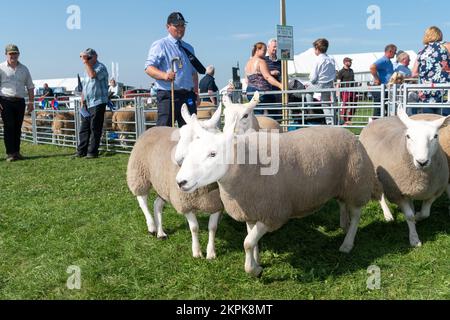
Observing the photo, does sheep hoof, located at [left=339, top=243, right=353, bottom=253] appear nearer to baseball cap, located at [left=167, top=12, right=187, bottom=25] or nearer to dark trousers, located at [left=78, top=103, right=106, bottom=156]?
baseball cap, located at [left=167, top=12, right=187, bottom=25]

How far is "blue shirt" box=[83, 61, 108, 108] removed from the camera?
8211mm

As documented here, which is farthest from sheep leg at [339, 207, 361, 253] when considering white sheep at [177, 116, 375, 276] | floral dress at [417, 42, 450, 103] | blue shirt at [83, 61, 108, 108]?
blue shirt at [83, 61, 108, 108]

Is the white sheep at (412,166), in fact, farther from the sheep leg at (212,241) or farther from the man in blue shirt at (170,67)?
the man in blue shirt at (170,67)

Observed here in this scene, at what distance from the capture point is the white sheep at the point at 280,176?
275 cm

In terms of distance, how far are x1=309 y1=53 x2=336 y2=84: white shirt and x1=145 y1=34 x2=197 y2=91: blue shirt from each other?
3.72 meters

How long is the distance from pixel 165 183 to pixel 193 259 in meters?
0.63

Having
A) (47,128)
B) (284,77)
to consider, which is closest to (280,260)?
(284,77)

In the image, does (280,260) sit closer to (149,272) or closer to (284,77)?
(149,272)

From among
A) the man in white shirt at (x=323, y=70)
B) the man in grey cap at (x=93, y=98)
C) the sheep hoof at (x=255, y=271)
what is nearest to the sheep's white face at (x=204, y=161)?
the sheep hoof at (x=255, y=271)

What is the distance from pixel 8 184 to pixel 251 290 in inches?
187

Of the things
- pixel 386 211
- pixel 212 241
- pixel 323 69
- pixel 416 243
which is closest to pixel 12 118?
pixel 323 69

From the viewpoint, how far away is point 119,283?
3059 millimetres
